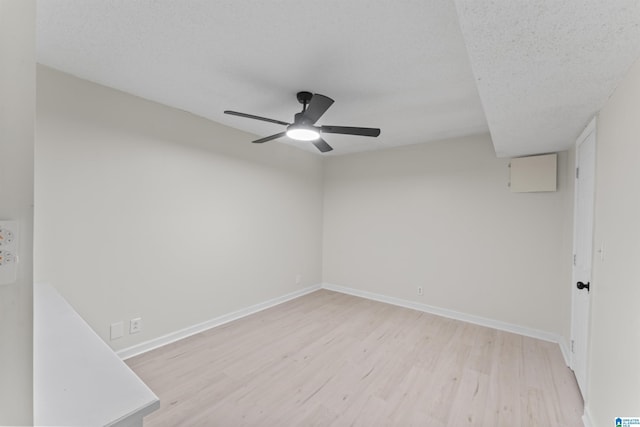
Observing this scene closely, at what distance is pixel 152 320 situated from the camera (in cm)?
273

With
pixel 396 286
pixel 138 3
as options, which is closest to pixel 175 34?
pixel 138 3

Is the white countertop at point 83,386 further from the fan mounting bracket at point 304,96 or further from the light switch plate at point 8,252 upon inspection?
the fan mounting bracket at point 304,96

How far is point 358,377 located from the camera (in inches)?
91.0

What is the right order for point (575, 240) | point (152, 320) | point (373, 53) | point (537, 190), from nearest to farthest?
point (373, 53) < point (575, 240) < point (152, 320) < point (537, 190)

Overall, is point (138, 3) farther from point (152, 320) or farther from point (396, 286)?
point (396, 286)

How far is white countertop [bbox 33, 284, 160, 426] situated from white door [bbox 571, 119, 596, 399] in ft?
8.93

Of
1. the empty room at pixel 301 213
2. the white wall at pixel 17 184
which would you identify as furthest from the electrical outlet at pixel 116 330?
the white wall at pixel 17 184

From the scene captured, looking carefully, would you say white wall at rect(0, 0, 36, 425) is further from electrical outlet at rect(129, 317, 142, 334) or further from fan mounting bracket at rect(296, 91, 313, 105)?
electrical outlet at rect(129, 317, 142, 334)

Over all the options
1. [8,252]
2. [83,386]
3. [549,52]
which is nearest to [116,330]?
[83,386]

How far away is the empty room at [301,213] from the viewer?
1082mm

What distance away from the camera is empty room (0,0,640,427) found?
108 cm

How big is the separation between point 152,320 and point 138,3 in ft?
8.69

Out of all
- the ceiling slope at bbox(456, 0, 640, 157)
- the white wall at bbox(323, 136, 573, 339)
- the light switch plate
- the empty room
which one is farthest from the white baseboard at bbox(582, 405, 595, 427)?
the light switch plate

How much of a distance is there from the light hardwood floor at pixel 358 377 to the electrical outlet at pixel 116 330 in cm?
27
